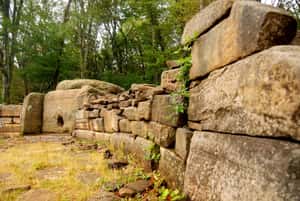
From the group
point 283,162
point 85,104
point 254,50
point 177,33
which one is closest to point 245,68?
point 254,50

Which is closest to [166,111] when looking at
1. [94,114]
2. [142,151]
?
[142,151]

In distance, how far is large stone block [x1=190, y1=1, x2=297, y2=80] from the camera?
4.66 feet

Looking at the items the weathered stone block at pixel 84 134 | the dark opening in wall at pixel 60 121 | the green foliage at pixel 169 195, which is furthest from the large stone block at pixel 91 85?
the green foliage at pixel 169 195

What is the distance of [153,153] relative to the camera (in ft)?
10.1

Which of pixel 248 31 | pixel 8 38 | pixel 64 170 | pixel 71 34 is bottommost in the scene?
pixel 64 170

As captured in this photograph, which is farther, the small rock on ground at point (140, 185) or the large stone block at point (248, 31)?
the small rock on ground at point (140, 185)

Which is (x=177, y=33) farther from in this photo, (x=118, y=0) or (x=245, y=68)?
(x=245, y=68)

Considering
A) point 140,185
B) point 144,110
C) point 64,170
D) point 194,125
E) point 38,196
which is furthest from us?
point 64,170

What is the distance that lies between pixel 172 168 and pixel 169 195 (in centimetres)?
26

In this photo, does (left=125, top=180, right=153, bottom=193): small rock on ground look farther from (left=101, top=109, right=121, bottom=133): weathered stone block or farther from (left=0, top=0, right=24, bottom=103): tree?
(left=0, top=0, right=24, bottom=103): tree

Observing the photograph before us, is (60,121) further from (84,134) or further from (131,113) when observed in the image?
(131,113)

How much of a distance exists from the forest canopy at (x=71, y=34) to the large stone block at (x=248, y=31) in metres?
10.3

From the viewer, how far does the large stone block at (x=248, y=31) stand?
55.9 inches

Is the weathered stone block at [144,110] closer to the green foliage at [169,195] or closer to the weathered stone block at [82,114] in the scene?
the green foliage at [169,195]
